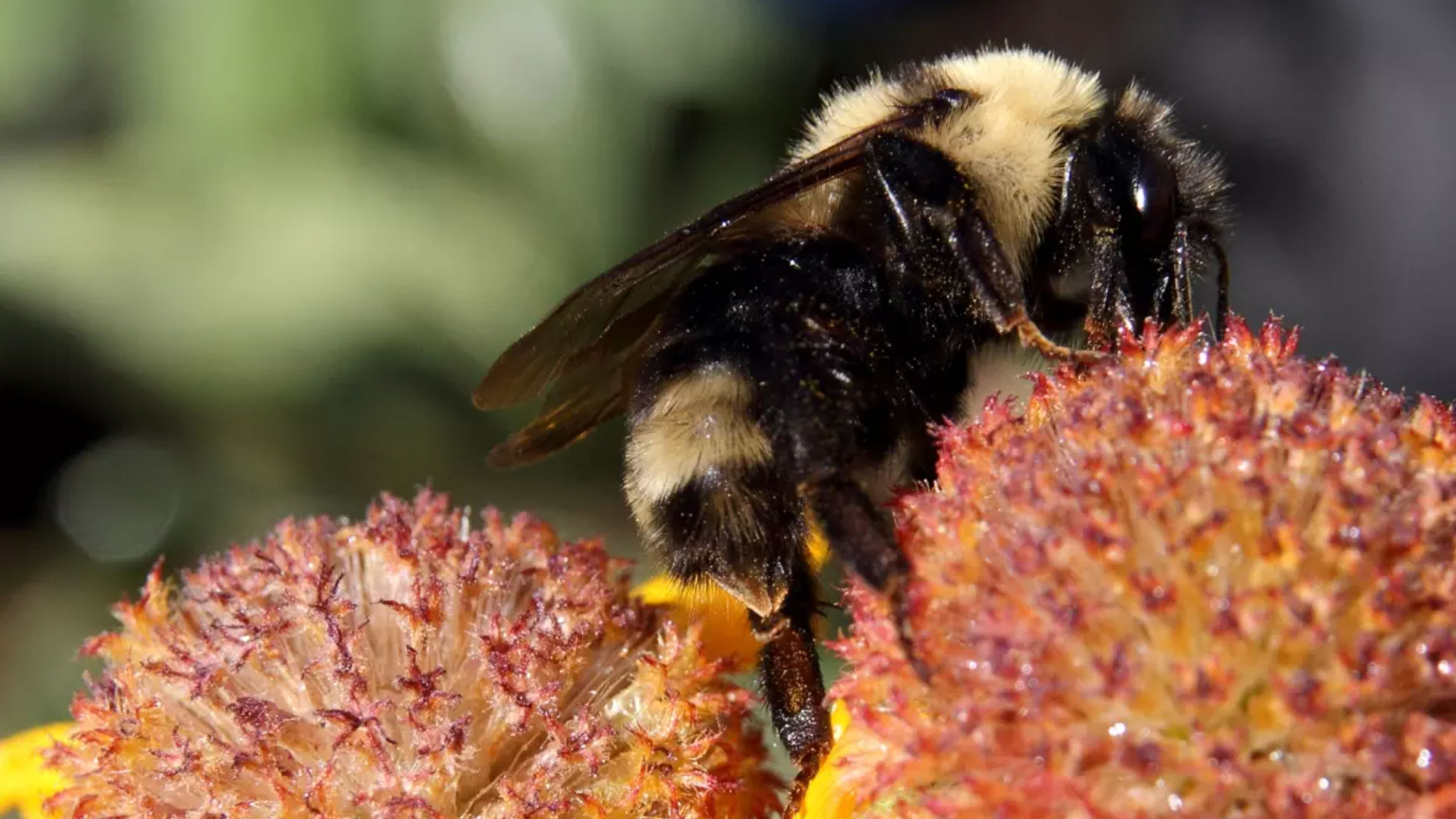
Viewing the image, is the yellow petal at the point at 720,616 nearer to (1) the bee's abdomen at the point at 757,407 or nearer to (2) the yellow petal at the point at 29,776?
(1) the bee's abdomen at the point at 757,407

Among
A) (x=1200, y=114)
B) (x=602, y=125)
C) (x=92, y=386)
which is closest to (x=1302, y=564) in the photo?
(x=602, y=125)

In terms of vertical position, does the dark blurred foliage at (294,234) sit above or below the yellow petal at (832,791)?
above

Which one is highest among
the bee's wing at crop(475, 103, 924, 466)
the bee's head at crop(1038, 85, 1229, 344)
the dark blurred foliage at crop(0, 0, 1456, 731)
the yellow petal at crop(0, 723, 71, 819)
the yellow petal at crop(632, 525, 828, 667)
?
the dark blurred foliage at crop(0, 0, 1456, 731)

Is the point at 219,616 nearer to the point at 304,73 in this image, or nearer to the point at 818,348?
the point at 818,348

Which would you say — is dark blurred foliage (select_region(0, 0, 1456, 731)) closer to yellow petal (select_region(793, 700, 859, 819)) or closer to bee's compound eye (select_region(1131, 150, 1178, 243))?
bee's compound eye (select_region(1131, 150, 1178, 243))

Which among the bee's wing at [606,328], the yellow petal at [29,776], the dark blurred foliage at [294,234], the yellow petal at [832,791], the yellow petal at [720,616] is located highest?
the dark blurred foliage at [294,234]

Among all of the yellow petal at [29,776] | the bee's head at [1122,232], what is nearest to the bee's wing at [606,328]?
the bee's head at [1122,232]

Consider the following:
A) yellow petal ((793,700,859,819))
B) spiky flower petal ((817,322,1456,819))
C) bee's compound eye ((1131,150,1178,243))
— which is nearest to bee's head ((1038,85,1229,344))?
bee's compound eye ((1131,150,1178,243))
